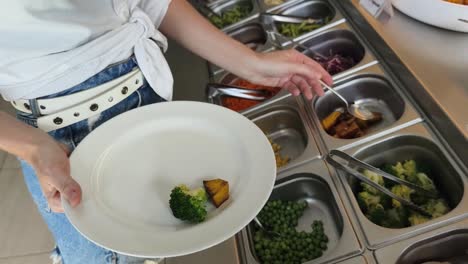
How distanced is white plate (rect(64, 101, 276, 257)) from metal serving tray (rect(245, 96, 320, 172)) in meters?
0.41

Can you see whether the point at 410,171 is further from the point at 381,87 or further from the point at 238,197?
the point at 238,197

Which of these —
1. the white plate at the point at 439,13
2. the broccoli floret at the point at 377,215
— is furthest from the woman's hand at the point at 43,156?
the white plate at the point at 439,13

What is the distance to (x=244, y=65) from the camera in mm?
1238

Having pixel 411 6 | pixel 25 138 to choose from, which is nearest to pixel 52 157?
pixel 25 138

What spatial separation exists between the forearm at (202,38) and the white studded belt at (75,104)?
8.0 inches

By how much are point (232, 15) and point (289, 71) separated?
922mm

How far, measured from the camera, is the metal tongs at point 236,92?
1542 mm

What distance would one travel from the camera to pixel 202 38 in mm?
1205

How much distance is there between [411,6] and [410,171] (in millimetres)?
593

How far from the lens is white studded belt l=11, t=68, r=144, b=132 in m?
1.00

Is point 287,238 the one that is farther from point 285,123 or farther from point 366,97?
point 366,97

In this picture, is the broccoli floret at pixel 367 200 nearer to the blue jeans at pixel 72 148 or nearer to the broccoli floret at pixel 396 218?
the broccoli floret at pixel 396 218

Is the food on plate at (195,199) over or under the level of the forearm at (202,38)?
under

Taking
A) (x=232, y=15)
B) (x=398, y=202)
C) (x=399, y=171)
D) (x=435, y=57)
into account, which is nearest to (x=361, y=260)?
(x=398, y=202)
